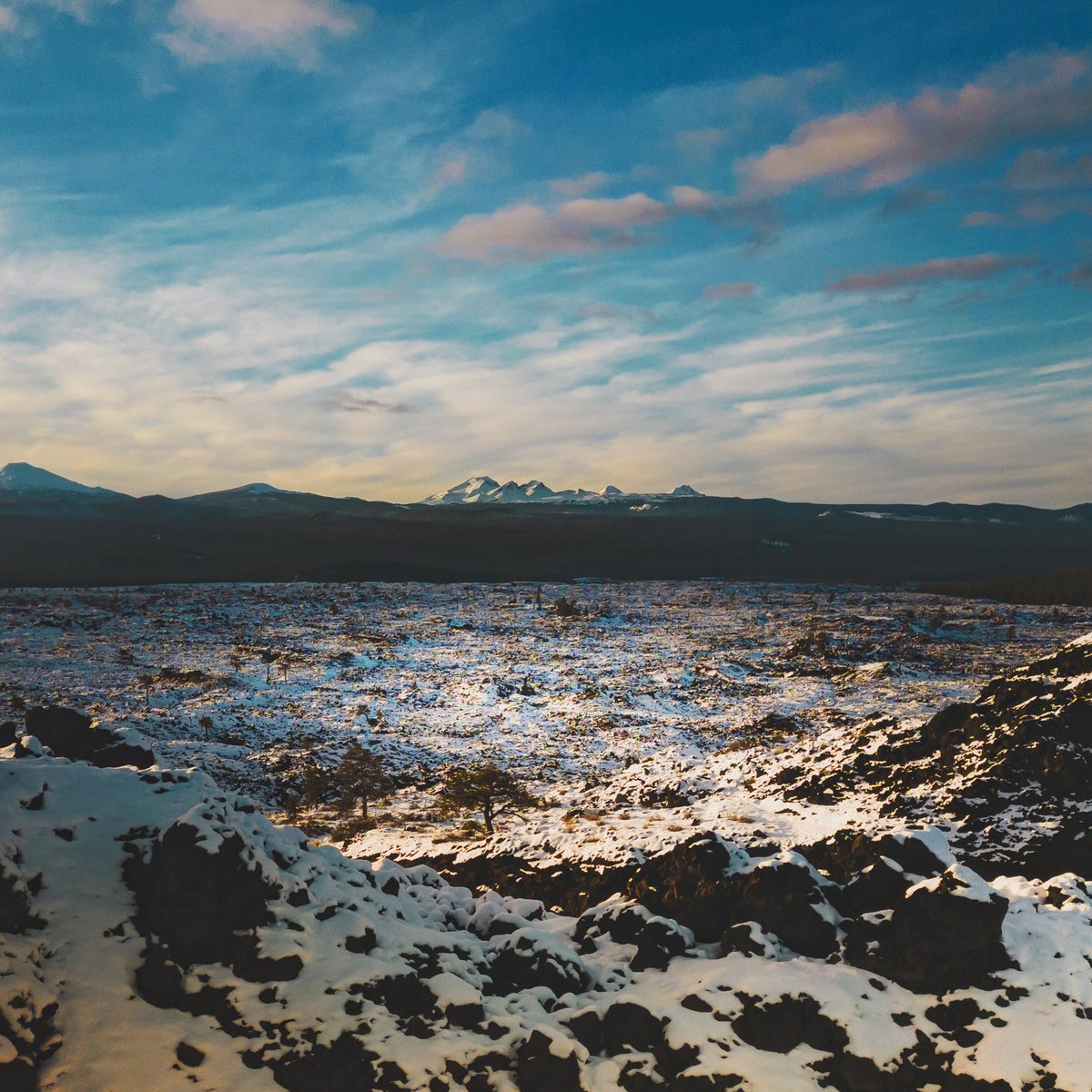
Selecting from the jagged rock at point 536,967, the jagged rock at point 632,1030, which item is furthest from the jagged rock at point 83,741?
the jagged rock at point 632,1030

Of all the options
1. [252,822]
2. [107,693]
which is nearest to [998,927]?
[252,822]

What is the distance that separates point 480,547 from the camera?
12900 cm

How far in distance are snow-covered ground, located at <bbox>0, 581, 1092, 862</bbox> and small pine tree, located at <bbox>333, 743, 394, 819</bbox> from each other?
64cm

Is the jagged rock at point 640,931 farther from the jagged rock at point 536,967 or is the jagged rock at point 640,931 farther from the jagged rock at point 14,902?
the jagged rock at point 14,902

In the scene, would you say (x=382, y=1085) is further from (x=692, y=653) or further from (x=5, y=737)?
(x=692, y=653)

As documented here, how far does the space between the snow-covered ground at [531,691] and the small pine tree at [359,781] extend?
64 cm

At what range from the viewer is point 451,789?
22859mm

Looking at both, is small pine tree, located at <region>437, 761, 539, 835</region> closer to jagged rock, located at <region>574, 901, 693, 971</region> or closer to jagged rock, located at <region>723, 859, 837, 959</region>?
jagged rock, located at <region>574, 901, 693, 971</region>

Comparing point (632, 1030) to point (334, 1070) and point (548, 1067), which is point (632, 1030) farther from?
point (334, 1070)

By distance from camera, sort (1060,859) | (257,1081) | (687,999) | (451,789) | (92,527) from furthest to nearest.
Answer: (92,527) < (451,789) < (1060,859) < (687,999) < (257,1081)

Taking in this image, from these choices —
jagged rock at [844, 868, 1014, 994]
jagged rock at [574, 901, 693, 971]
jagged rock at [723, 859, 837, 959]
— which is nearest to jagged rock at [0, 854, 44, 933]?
jagged rock at [574, 901, 693, 971]

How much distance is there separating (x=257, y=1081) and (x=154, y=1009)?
1.59 meters

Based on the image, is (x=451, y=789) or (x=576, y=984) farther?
(x=451, y=789)

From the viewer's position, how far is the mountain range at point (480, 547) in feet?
323
